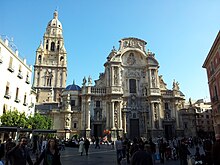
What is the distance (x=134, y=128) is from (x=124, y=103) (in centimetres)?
544

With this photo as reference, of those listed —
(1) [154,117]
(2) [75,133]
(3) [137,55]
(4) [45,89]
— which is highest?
(3) [137,55]

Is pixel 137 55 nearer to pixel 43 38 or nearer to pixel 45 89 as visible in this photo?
pixel 45 89

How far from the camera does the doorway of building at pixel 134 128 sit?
39156 millimetres

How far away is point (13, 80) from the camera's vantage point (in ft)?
74.7

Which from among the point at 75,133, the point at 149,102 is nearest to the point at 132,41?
the point at 149,102

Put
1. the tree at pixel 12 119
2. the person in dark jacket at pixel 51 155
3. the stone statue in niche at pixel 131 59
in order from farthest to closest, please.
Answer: the stone statue in niche at pixel 131 59 < the tree at pixel 12 119 < the person in dark jacket at pixel 51 155

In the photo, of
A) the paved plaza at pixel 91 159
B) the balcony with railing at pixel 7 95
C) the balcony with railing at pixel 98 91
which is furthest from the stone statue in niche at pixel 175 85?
the balcony with railing at pixel 7 95

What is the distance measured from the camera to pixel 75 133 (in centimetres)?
3775

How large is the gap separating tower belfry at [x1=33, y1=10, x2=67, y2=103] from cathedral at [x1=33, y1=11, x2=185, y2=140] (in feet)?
19.1

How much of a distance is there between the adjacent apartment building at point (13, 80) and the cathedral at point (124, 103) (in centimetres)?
1236

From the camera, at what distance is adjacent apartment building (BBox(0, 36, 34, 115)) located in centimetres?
2072

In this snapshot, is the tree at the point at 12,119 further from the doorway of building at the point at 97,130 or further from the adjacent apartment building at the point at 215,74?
the adjacent apartment building at the point at 215,74

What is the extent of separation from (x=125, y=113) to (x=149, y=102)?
5.48 metres

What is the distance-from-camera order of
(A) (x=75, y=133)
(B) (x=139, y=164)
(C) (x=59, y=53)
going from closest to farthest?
(B) (x=139, y=164)
(A) (x=75, y=133)
(C) (x=59, y=53)
